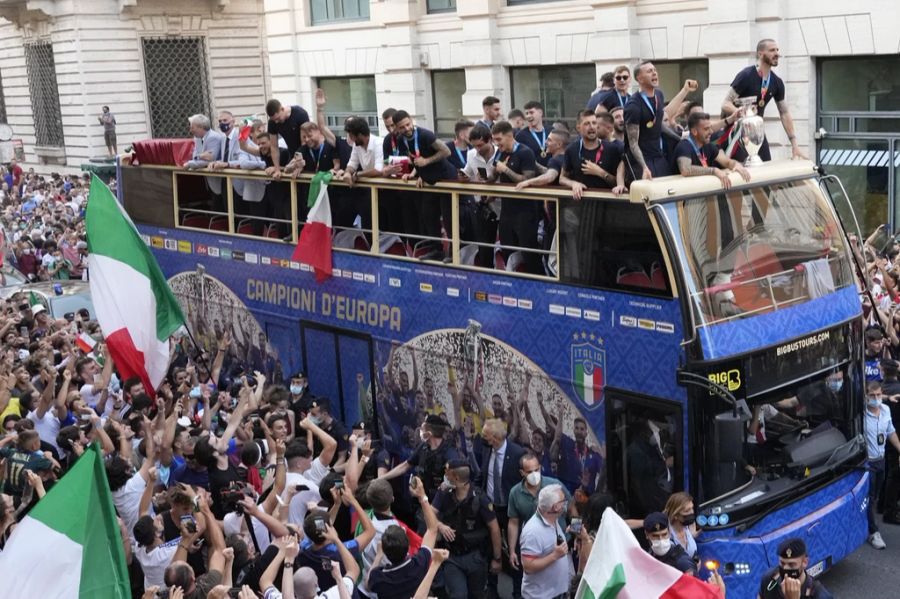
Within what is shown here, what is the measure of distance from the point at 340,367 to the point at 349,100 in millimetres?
16657

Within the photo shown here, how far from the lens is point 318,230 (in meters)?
11.8

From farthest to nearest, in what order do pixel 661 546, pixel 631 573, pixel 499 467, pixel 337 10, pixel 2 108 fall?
1. pixel 2 108
2. pixel 337 10
3. pixel 499 467
4. pixel 661 546
5. pixel 631 573

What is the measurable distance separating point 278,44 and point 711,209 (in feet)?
71.3

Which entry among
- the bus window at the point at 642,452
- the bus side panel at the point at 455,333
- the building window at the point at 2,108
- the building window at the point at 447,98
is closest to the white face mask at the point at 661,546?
the bus window at the point at 642,452

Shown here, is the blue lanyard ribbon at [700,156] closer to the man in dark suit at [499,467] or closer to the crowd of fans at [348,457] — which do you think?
the crowd of fans at [348,457]

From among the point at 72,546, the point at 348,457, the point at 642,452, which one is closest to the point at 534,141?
the point at 348,457

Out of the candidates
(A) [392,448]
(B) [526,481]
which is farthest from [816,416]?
(A) [392,448]

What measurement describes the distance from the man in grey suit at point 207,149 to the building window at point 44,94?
26455 millimetres

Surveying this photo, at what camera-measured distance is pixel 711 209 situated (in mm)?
8711

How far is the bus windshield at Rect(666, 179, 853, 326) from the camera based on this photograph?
8461 millimetres

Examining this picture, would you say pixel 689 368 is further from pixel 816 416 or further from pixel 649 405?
pixel 816 416

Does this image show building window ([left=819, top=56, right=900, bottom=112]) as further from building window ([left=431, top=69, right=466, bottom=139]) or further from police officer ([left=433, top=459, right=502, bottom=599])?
police officer ([left=433, top=459, right=502, bottom=599])

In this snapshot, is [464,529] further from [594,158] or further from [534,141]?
[534,141]

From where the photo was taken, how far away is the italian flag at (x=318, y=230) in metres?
11.7
